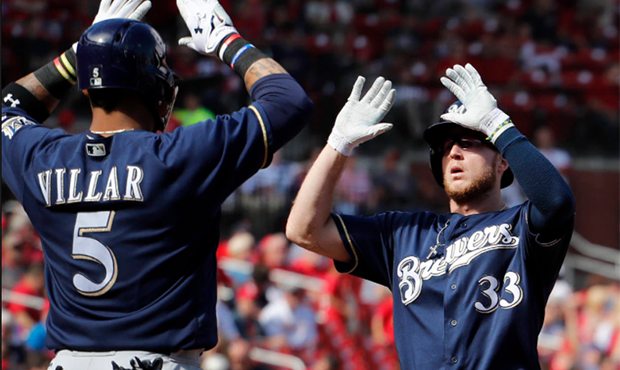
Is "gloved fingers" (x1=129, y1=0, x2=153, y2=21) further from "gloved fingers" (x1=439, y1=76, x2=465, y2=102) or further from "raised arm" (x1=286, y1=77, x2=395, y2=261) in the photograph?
"gloved fingers" (x1=439, y1=76, x2=465, y2=102)

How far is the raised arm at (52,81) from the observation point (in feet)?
13.7

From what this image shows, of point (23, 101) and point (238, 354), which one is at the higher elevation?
point (23, 101)

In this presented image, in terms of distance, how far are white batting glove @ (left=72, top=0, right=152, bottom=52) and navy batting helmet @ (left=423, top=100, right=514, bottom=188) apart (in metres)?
1.15

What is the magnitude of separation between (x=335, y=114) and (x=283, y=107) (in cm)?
1100

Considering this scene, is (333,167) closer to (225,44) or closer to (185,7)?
(225,44)

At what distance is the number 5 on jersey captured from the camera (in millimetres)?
3615

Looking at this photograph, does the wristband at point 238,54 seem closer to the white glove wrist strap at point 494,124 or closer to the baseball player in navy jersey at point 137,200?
the baseball player in navy jersey at point 137,200

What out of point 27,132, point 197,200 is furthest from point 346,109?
point 27,132

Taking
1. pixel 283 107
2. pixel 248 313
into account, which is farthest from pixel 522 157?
pixel 248 313

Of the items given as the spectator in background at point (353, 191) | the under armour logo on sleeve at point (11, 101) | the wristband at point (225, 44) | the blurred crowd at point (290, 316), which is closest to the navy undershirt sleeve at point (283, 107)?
the wristband at point (225, 44)

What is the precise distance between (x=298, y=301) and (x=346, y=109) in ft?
20.8

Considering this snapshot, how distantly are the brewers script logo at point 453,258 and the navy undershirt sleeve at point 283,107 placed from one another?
819mm

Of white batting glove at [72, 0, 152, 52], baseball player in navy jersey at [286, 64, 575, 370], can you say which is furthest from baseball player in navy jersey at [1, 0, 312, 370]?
baseball player in navy jersey at [286, 64, 575, 370]

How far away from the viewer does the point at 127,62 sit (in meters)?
3.71
